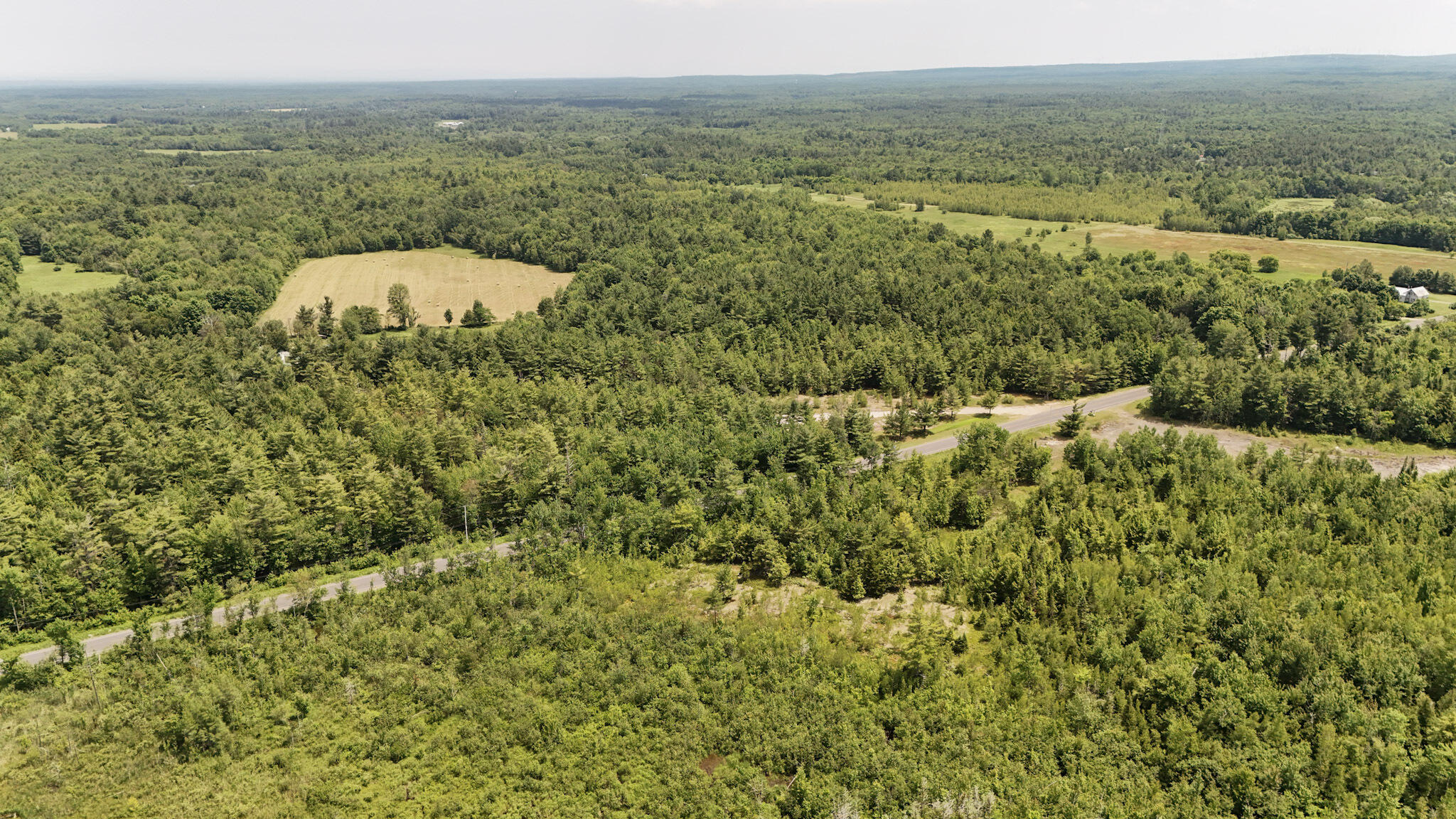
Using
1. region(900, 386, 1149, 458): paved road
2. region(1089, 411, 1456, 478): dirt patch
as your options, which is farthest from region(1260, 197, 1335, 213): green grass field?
region(1089, 411, 1456, 478): dirt patch

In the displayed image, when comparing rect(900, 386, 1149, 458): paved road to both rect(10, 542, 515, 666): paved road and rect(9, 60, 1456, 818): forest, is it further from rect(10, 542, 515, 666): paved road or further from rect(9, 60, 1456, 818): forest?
rect(10, 542, 515, 666): paved road

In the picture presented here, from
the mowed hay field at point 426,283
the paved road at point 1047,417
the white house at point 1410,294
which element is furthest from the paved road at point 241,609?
the white house at point 1410,294

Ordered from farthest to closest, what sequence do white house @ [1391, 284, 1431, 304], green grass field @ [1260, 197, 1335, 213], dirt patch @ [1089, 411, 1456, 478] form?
green grass field @ [1260, 197, 1335, 213] → white house @ [1391, 284, 1431, 304] → dirt patch @ [1089, 411, 1456, 478]

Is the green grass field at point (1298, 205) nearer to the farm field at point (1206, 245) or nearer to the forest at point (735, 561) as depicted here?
the farm field at point (1206, 245)

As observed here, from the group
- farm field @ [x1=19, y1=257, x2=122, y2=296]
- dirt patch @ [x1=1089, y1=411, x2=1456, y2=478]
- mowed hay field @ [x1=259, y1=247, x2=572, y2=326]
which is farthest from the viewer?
mowed hay field @ [x1=259, y1=247, x2=572, y2=326]

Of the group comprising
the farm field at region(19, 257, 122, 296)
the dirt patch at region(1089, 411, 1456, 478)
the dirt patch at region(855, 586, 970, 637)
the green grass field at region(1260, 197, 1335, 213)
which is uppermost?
the green grass field at region(1260, 197, 1335, 213)

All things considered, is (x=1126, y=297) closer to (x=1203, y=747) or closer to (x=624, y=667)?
(x=1203, y=747)
